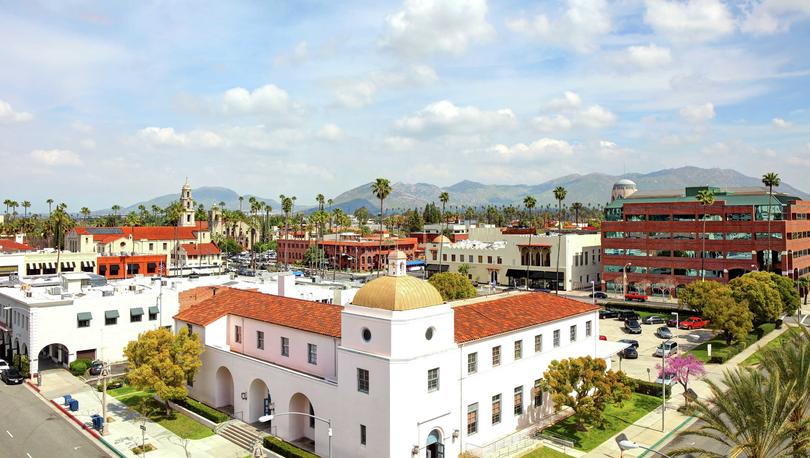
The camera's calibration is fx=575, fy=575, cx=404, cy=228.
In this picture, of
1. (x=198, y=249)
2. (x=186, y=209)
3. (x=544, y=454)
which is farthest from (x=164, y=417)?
(x=186, y=209)

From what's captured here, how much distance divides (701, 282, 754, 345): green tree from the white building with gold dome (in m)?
22.3

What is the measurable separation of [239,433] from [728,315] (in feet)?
177

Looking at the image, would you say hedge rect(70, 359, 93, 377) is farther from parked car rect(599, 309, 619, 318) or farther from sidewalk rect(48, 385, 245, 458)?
parked car rect(599, 309, 619, 318)

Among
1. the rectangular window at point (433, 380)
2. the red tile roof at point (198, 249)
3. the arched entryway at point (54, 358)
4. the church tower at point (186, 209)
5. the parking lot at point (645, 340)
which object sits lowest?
the parking lot at point (645, 340)

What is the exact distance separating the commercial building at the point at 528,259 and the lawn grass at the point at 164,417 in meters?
80.5

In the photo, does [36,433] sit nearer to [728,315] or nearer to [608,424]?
[608,424]

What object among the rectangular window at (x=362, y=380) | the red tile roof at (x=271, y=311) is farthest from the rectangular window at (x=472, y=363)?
the red tile roof at (x=271, y=311)

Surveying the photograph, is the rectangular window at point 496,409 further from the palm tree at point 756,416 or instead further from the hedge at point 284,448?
the palm tree at point 756,416

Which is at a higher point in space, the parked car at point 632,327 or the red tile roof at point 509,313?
the red tile roof at point 509,313

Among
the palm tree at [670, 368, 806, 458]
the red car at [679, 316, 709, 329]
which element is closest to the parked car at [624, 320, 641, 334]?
the red car at [679, 316, 709, 329]

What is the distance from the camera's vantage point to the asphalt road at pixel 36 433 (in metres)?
39.4

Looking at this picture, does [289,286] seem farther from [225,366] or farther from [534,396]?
[534,396]

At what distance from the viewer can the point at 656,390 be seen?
1991 inches

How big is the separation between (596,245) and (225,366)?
97020 millimetres
